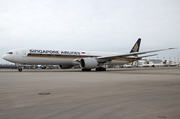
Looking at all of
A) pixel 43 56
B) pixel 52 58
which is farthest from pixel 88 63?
pixel 43 56

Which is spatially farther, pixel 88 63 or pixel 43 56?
pixel 88 63

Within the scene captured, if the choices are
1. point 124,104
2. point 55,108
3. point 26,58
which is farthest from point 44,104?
point 26,58

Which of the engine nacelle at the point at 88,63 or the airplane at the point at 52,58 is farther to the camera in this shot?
the engine nacelle at the point at 88,63

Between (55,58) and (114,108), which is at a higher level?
(55,58)

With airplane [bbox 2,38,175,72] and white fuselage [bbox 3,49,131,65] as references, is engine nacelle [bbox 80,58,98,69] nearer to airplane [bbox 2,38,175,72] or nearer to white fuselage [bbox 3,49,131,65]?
airplane [bbox 2,38,175,72]

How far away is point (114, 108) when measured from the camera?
371 centimetres

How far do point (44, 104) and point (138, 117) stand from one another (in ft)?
7.53

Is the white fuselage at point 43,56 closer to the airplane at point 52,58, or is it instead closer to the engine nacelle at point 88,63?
the airplane at point 52,58

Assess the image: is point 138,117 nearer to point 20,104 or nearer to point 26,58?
point 20,104

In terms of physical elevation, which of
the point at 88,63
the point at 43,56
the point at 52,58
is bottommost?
the point at 88,63

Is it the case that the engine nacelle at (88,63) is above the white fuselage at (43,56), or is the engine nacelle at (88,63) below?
below

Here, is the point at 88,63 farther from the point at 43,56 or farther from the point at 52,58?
the point at 43,56

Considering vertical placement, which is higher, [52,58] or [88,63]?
[52,58]

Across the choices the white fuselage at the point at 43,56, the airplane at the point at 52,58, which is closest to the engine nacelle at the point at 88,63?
the airplane at the point at 52,58
